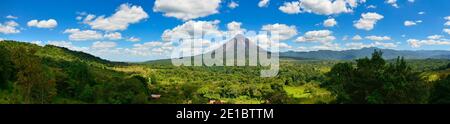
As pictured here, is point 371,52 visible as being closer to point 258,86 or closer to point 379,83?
point 379,83

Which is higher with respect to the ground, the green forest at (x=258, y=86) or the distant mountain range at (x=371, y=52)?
the distant mountain range at (x=371, y=52)

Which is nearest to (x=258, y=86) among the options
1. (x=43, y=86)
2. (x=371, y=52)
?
(x=371, y=52)

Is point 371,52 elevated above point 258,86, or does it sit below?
above

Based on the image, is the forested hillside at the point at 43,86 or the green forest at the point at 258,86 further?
the forested hillside at the point at 43,86

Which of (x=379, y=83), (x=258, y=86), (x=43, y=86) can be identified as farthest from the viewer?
(x=258, y=86)

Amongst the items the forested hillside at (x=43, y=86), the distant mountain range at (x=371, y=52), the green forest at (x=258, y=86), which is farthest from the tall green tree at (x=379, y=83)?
the forested hillside at (x=43, y=86)

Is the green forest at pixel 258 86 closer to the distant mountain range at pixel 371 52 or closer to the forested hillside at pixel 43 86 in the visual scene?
the forested hillside at pixel 43 86

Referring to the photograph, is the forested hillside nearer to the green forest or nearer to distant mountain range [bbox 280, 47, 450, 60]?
the green forest

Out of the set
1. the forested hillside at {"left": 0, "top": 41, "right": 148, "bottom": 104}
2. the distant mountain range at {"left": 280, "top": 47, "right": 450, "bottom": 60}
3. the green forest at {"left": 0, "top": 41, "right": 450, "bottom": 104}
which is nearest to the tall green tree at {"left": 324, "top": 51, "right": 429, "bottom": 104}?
the green forest at {"left": 0, "top": 41, "right": 450, "bottom": 104}

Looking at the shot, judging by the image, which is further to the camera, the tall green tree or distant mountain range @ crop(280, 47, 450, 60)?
distant mountain range @ crop(280, 47, 450, 60)

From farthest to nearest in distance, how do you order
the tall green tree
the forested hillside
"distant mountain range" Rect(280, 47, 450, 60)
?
"distant mountain range" Rect(280, 47, 450, 60)
the forested hillside
the tall green tree

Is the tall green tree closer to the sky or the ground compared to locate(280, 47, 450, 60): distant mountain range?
closer to the ground
